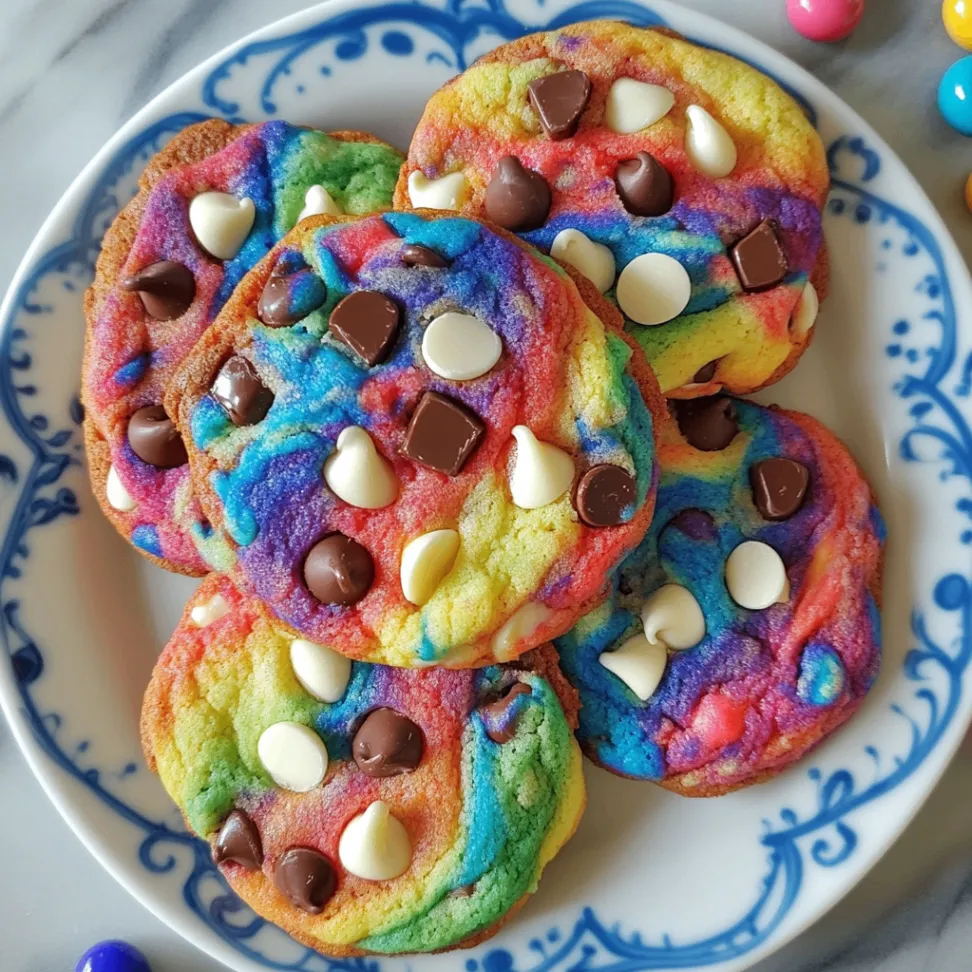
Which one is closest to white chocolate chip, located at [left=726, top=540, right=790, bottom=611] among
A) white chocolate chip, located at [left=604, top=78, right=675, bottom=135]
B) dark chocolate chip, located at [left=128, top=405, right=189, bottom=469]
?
white chocolate chip, located at [left=604, top=78, right=675, bottom=135]

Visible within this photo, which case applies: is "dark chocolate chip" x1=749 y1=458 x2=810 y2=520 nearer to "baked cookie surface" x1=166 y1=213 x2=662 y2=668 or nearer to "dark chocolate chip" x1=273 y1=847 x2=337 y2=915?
"baked cookie surface" x1=166 y1=213 x2=662 y2=668

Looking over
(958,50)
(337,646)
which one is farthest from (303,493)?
(958,50)

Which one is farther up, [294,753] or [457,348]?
[457,348]

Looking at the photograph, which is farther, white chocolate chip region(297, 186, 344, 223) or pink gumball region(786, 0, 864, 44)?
pink gumball region(786, 0, 864, 44)

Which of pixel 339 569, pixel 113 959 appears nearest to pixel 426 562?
pixel 339 569

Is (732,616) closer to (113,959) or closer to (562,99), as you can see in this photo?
(562,99)

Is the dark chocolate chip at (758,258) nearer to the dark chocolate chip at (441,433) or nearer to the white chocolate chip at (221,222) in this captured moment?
the dark chocolate chip at (441,433)

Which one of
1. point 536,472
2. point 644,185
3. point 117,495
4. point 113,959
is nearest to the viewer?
point 536,472
